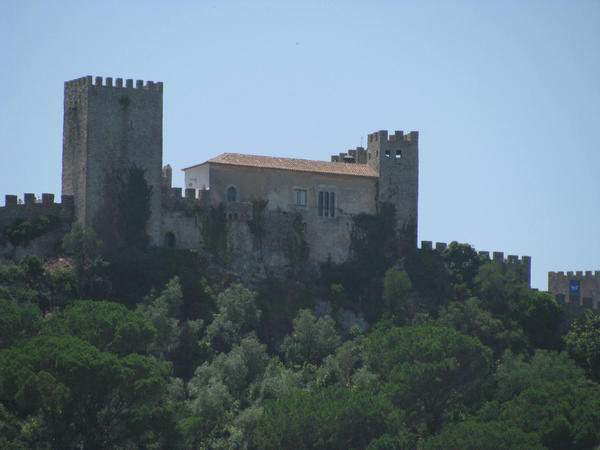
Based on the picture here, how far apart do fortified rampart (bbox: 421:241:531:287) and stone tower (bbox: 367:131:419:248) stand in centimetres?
234

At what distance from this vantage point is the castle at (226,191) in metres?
86.5

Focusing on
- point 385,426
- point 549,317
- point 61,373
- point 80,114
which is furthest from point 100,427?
point 549,317

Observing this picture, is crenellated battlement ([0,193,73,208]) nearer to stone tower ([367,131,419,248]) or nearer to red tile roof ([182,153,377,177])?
red tile roof ([182,153,377,177])

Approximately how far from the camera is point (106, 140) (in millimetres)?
87000

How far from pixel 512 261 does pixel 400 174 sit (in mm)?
9962

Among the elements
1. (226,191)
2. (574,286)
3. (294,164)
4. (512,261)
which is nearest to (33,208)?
(226,191)

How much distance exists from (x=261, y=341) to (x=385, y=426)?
41.8ft

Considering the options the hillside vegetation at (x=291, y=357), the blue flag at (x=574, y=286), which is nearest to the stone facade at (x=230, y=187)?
the hillside vegetation at (x=291, y=357)

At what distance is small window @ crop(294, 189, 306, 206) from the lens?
305ft

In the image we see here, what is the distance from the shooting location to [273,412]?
248 feet

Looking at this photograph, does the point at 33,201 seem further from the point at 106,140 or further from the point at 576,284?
the point at 576,284

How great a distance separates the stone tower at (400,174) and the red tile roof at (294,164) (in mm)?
933

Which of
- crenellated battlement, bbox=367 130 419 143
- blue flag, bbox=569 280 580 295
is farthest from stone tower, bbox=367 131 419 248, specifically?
blue flag, bbox=569 280 580 295

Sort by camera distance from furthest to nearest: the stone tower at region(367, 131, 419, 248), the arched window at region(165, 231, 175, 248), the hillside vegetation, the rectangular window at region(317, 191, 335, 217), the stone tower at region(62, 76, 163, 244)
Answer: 1. the stone tower at region(367, 131, 419, 248)
2. the rectangular window at region(317, 191, 335, 217)
3. the arched window at region(165, 231, 175, 248)
4. the stone tower at region(62, 76, 163, 244)
5. the hillside vegetation
